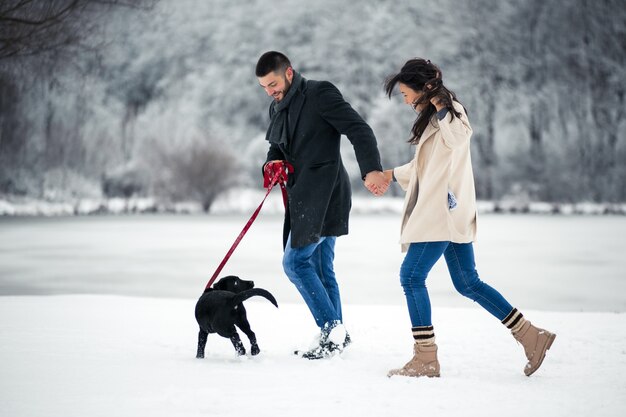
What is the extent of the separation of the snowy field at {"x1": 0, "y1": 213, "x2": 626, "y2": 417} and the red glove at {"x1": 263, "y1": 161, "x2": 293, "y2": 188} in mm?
940

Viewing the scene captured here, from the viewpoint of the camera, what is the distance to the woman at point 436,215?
3.09 meters

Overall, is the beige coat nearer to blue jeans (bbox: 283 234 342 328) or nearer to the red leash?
blue jeans (bbox: 283 234 342 328)

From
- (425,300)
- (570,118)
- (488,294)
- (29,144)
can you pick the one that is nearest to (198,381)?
(425,300)

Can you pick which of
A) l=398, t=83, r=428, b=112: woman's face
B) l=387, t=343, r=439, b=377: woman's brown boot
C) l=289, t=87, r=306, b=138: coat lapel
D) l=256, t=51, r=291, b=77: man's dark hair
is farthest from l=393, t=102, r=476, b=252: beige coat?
l=256, t=51, r=291, b=77: man's dark hair

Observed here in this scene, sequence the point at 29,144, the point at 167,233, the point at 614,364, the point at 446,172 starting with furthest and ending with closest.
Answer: the point at 29,144 → the point at 167,233 → the point at 614,364 → the point at 446,172

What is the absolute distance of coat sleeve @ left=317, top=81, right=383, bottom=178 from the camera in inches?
138

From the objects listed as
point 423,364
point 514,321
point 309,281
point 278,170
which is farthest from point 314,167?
point 514,321

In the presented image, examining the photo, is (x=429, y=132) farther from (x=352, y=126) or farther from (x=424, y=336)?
(x=424, y=336)

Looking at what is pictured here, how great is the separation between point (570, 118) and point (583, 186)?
25.6ft

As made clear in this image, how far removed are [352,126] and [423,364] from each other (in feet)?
4.07

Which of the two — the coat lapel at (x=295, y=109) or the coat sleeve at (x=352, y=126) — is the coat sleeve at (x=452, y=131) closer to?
the coat sleeve at (x=352, y=126)

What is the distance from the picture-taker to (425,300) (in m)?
3.19

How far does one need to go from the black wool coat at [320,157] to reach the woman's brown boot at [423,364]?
2.60 feet

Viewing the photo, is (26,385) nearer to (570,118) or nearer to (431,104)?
(431,104)
